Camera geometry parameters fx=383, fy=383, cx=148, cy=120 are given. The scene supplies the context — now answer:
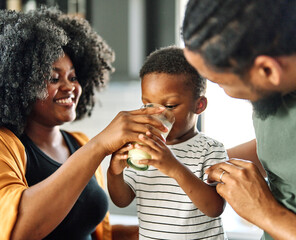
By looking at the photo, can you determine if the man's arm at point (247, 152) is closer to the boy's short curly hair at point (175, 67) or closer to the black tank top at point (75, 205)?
the boy's short curly hair at point (175, 67)

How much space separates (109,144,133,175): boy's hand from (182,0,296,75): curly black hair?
0.44m

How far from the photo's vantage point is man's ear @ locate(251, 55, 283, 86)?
2.53 ft

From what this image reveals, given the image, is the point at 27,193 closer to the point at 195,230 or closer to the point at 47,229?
the point at 47,229

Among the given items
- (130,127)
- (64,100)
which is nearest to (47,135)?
A: (64,100)

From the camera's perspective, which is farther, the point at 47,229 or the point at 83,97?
the point at 83,97

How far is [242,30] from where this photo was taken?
2.50 feet

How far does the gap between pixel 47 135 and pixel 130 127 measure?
600 mm

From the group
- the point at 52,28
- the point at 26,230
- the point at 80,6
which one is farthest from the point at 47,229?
the point at 80,6

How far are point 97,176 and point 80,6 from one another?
4.42 feet

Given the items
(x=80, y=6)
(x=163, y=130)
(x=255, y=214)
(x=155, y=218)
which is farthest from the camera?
(x=80, y=6)

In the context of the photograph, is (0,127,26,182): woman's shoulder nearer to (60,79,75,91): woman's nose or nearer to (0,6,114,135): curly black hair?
(0,6,114,135): curly black hair

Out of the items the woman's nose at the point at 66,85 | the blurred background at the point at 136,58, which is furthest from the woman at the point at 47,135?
the blurred background at the point at 136,58

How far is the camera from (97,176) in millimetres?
1705

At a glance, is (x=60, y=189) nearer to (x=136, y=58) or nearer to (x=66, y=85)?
(x=66, y=85)
